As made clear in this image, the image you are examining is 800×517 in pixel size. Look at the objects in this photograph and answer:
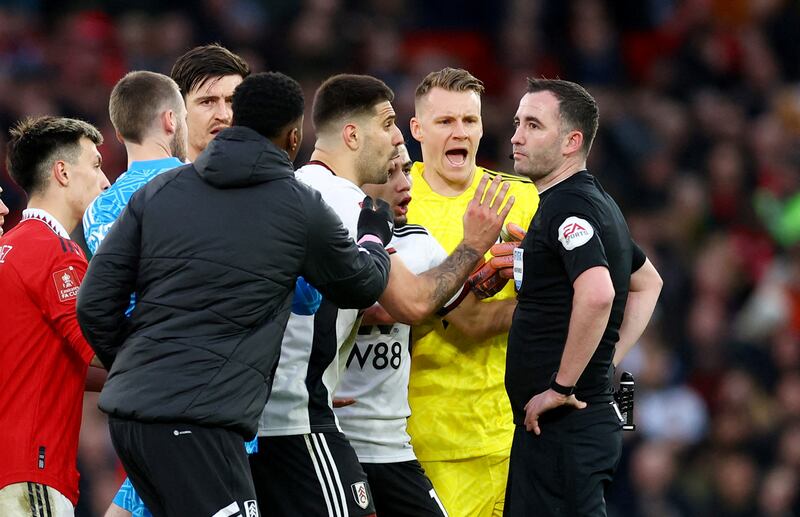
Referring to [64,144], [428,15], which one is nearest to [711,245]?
[428,15]

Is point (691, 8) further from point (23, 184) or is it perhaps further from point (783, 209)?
point (23, 184)

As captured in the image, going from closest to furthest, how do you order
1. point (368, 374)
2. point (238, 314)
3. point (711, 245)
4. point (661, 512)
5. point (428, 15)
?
point (238, 314) → point (368, 374) → point (661, 512) → point (711, 245) → point (428, 15)

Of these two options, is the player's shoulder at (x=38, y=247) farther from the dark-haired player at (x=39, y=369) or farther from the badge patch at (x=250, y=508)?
the badge patch at (x=250, y=508)

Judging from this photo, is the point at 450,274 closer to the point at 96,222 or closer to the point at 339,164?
the point at 339,164

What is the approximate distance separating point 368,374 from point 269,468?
0.78m

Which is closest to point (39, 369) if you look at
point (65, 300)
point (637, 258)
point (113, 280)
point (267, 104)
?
point (65, 300)

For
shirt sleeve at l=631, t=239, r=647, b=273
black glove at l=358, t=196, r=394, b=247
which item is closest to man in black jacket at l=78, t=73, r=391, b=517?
black glove at l=358, t=196, r=394, b=247

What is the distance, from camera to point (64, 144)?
611 cm

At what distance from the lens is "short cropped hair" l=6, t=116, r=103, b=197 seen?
606 centimetres

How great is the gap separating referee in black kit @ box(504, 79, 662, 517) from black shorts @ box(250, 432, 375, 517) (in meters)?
0.76

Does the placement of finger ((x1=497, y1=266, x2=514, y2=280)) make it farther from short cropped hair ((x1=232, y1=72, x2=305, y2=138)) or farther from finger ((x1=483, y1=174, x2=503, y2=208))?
short cropped hair ((x1=232, y1=72, x2=305, y2=138))

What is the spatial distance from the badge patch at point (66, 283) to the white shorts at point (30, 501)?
30.7 inches

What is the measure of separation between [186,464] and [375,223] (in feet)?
4.27

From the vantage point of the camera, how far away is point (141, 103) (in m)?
6.11
